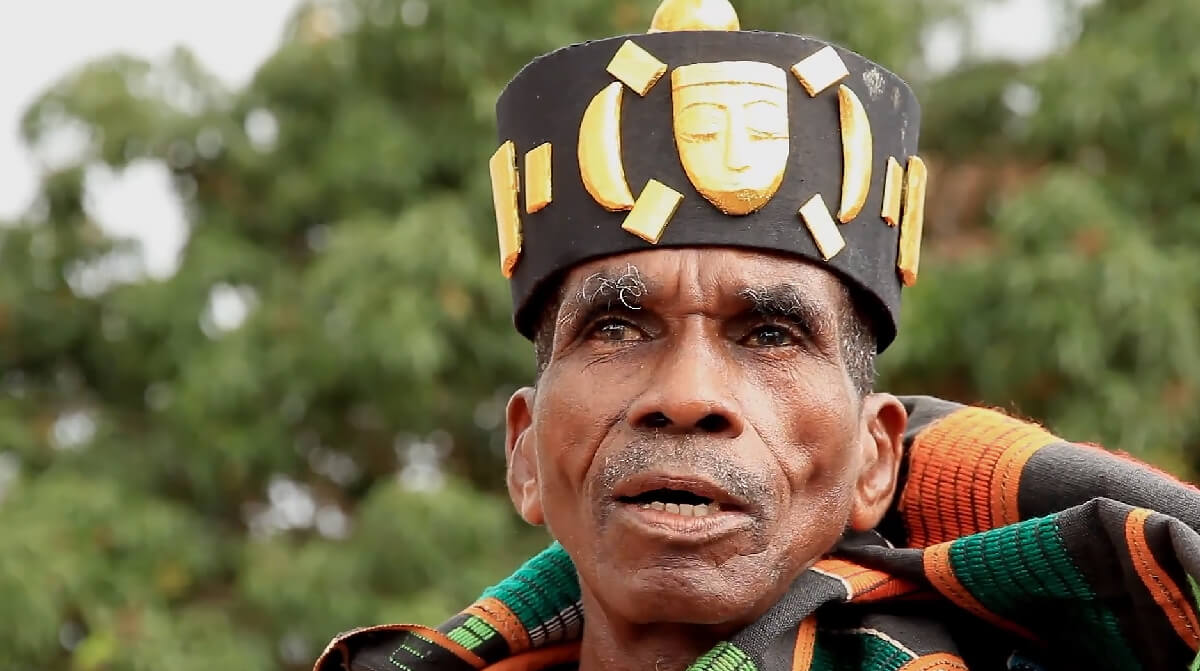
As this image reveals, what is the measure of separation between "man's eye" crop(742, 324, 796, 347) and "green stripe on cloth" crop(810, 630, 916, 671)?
20.0 inches

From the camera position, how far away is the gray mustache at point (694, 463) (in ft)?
7.39

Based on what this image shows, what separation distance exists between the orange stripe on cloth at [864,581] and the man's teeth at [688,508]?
0.32 m

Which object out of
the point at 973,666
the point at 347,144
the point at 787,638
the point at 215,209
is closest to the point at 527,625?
the point at 787,638

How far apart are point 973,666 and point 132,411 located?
19.2 ft

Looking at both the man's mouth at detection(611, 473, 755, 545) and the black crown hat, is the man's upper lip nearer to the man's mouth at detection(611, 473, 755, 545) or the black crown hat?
the man's mouth at detection(611, 473, 755, 545)

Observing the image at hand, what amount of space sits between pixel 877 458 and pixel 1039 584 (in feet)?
1.24

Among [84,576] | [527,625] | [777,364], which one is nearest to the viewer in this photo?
[777,364]

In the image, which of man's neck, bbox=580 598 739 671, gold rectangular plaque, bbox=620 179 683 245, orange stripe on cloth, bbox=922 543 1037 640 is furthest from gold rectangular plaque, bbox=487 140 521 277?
orange stripe on cloth, bbox=922 543 1037 640

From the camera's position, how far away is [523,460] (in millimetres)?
2734

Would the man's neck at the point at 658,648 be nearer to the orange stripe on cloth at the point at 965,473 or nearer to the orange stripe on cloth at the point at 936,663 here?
the orange stripe on cloth at the point at 936,663

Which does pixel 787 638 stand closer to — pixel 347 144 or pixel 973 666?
pixel 973 666

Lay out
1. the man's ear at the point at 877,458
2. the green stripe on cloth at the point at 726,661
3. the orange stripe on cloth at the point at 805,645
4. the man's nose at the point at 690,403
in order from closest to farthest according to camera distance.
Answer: the man's nose at the point at 690,403 → the green stripe on cloth at the point at 726,661 → the orange stripe on cloth at the point at 805,645 → the man's ear at the point at 877,458

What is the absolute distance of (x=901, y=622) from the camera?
2.50 metres

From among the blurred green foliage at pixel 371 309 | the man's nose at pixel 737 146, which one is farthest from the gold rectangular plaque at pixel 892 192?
the blurred green foliage at pixel 371 309
